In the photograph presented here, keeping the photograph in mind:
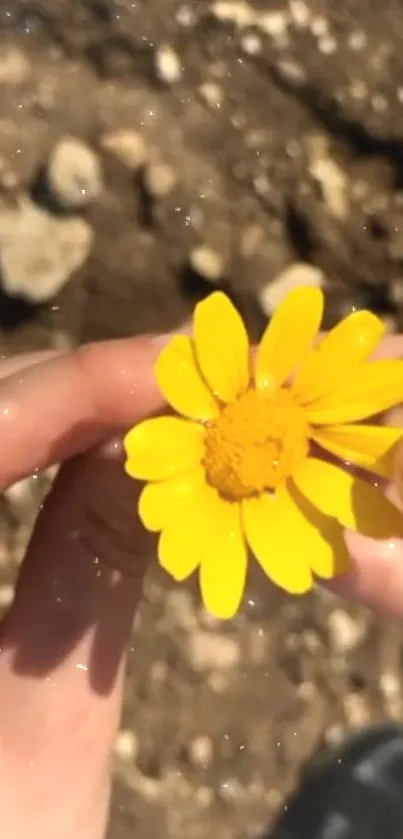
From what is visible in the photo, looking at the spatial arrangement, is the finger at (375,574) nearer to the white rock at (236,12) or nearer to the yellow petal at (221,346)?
the yellow petal at (221,346)

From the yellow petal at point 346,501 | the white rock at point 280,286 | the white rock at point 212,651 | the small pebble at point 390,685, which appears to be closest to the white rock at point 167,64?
the white rock at point 280,286

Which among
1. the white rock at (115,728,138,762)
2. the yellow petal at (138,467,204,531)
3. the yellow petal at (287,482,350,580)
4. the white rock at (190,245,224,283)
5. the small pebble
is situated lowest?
the small pebble

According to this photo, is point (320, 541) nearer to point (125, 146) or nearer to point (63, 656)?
point (63, 656)

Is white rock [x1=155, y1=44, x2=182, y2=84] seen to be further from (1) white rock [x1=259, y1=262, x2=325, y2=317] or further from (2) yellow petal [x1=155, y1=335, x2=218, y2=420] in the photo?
(2) yellow petal [x1=155, y1=335, x2=218, y2=420]

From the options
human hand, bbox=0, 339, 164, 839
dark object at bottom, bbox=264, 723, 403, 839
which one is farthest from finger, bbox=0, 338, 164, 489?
dark object at bottom, bbox=264, 723, 403, 839

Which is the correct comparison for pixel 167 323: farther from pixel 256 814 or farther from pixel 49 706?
pixel 256 814

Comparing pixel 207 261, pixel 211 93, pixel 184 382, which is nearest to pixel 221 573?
pixel 184 382

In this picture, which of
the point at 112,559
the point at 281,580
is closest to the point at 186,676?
the point at 112,559
